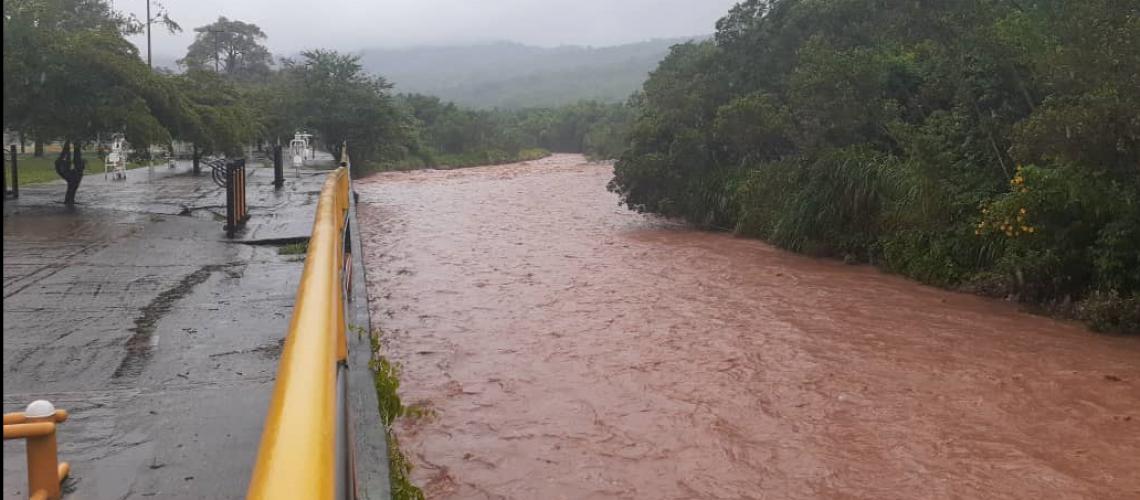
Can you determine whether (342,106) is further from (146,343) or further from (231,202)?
(146,343)

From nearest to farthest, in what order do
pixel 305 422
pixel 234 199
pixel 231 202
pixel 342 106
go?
pixel 305 422, pixel 231 202, pixel 234 199, pixel 342 106

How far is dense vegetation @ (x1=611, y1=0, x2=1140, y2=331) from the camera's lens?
35.1 ft

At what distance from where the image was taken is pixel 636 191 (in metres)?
22.8

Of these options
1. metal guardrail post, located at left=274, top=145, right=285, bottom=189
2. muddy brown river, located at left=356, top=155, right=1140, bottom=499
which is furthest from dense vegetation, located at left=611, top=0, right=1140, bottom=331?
metal guardrail post, located at left=274, top=145, right=285, bottom=189

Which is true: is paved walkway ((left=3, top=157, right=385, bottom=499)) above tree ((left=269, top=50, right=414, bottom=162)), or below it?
below

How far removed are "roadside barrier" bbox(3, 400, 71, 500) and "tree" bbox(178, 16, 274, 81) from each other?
77776 millimetres

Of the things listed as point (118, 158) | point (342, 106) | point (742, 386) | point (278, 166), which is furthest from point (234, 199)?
point (342, 106)

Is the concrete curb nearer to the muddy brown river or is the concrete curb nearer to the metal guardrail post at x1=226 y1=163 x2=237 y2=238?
the muddy brown river

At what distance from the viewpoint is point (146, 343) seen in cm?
670

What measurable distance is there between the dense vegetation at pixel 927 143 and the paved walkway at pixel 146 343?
8579 mm

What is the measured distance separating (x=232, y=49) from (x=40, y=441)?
3278 inches

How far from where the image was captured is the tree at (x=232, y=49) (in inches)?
3105

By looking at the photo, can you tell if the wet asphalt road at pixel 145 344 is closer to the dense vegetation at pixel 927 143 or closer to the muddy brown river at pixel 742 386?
the muddy brown river at pixel 742 386

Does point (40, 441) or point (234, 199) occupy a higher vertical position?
point (234, 199)
